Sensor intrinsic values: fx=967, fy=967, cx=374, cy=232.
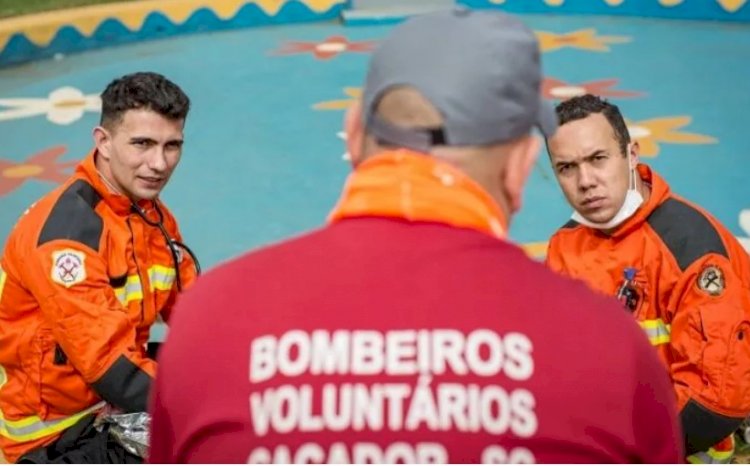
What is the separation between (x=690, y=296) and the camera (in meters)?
2.35

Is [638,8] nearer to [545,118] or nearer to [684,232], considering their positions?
[684,232]

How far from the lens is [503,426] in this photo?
1079 millimetres

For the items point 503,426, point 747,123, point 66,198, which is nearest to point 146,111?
point 66,198

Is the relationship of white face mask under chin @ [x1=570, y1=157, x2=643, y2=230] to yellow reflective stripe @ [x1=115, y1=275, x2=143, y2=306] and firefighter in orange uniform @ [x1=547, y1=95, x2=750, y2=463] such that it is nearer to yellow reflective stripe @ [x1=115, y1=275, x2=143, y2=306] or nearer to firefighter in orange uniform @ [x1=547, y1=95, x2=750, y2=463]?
firefighter in orange uniform @ [x1=547, y1=95, x2=750, y2=463]

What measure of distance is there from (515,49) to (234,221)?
138 inches

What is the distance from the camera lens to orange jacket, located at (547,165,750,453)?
2.30m

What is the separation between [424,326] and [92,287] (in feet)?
5.05

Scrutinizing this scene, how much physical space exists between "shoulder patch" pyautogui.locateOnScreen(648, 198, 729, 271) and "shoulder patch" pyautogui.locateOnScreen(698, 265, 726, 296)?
44 mm

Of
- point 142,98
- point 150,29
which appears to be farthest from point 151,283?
point 150,29

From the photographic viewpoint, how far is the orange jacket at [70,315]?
2.40 meters

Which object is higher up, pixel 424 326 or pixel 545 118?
pixel 545 118

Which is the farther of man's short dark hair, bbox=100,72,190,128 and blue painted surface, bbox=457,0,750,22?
blue painted surface, bbox=457,0,750,22

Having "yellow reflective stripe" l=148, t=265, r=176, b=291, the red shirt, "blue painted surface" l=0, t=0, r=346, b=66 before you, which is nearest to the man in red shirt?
the red shirt

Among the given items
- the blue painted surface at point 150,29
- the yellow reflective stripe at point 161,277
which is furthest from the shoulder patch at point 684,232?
the blue painted surface at point 150,29
